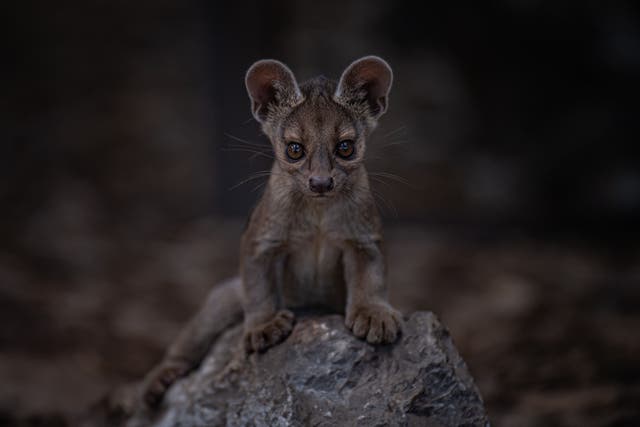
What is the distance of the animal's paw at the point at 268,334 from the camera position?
4.68 m

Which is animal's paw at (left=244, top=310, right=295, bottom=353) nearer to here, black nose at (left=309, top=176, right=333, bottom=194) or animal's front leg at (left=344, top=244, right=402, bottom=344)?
animal's front leg at (left=344, top=244, right=402, bottom=344)

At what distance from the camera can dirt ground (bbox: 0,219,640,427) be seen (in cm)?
684

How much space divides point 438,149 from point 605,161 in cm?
277

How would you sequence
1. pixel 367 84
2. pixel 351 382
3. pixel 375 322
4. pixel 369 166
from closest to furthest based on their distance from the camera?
1. pixel 351 382
2. pixel 375 322
3. pixel 367 84
4. pixel 369 166

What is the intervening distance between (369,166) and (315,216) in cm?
508

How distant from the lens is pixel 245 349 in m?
4.79

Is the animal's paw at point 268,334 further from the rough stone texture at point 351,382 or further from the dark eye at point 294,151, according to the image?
the dark eye at point 294,151

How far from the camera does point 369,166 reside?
9.74 meters

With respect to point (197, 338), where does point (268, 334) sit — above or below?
above

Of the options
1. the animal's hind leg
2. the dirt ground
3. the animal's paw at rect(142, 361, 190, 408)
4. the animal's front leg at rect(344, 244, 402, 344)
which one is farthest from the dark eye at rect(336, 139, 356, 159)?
the dirt ground

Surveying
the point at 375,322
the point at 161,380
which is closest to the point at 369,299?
the point at 375,322

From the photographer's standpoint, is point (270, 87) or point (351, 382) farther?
point (270, 87)

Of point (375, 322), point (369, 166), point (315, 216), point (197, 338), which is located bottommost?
point (197, 338)

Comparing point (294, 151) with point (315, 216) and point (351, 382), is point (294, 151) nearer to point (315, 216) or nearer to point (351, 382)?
point (315, 216)
